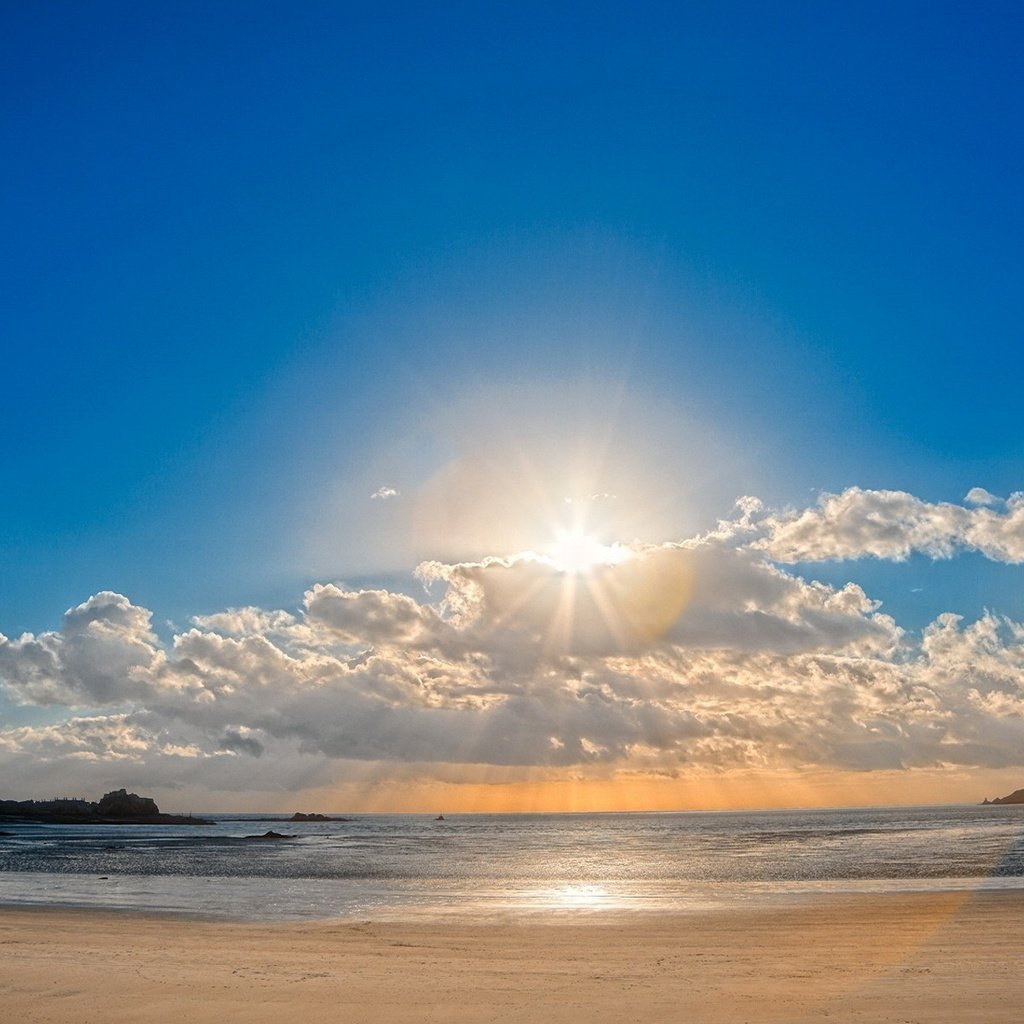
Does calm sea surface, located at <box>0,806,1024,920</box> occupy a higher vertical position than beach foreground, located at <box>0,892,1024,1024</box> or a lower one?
lower

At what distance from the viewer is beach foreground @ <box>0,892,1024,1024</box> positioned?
1628 cm

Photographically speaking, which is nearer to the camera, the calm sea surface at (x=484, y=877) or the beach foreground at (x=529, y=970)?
the beach foreground at (x=529, y=970)

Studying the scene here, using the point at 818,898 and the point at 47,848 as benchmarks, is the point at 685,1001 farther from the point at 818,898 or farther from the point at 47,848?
the point at 47,848

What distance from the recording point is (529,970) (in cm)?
2073

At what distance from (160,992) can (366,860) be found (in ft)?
207

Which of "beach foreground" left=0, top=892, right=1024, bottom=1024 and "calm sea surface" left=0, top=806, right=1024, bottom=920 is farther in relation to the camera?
"calm sea surface" left=0, top=806, right=1024, bottom=920

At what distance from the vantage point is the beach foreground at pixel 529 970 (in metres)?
16.3

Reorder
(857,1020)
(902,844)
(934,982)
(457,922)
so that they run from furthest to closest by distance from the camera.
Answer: (902,844) < (457,922) < (934,982) < (857,1020)

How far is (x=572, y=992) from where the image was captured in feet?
59.0

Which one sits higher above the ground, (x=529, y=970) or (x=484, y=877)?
(x=529, y=970)

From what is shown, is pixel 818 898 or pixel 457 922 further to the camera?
pixel 818 898

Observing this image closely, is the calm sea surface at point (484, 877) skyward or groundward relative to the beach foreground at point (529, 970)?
groundward

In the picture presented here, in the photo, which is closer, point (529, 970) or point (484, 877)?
point (529, 970)

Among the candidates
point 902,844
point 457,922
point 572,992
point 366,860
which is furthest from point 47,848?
point 572,992
